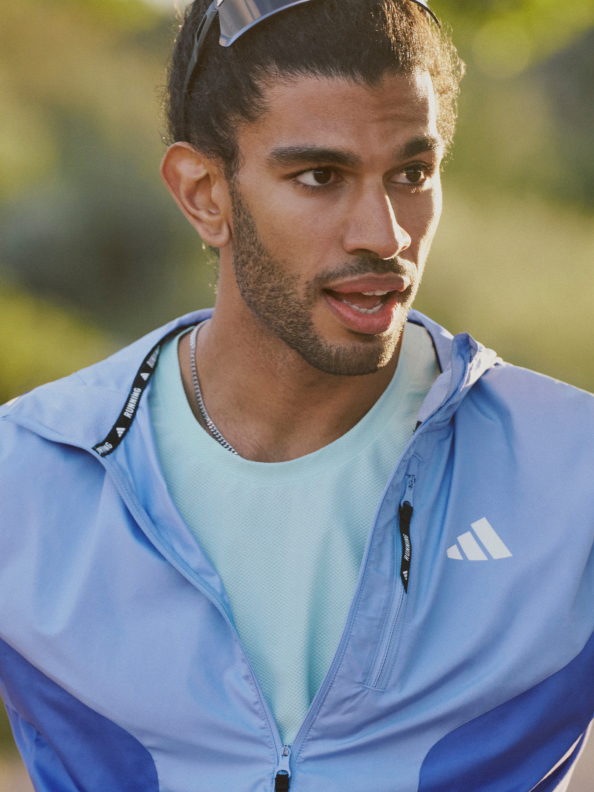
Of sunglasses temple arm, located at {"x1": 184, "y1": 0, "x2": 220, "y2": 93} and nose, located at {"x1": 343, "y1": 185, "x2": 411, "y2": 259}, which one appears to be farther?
sunglasses temple arm, located at {"x1": 184, "y1": 0, "x2": 220, "y2": 93}

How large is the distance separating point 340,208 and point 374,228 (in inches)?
3.1

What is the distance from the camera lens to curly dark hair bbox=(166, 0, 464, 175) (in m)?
1.38

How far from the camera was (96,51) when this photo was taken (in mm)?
4031

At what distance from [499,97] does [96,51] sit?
7.00 feet

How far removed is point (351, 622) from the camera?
4.09 feet

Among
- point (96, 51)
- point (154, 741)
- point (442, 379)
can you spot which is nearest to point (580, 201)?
point (96, 51)

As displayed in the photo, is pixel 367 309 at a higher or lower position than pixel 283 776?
higher

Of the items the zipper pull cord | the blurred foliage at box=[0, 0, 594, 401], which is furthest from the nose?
the blurred foliage at box=[0, 0, 594, 401]

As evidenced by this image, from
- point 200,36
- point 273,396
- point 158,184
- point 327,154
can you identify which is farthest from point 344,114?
point 158,184

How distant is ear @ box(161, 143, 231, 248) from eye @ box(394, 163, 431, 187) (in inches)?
14.0

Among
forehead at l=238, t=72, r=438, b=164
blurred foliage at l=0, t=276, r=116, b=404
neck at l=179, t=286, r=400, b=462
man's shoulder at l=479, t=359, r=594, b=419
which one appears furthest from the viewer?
blurred foliage at l=0, t=276, r=116, b=404

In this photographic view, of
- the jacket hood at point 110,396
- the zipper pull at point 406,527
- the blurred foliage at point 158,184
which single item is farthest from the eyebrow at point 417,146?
the blurred foliage at point 158,184

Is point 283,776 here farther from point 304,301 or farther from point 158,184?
point 158,184

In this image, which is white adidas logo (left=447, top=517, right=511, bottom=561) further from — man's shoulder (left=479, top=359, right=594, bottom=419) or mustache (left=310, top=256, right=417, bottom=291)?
mustache (left=310, top=256, right=417, bottom=291)
